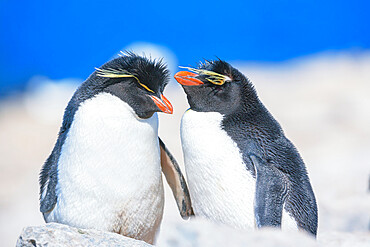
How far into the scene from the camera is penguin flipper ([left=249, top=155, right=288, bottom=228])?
2.41 m

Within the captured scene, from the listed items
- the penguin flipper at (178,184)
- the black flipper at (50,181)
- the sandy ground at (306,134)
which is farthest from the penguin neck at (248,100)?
the black flipper at (50,181)

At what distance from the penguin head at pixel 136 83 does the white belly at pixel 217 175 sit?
236 mm

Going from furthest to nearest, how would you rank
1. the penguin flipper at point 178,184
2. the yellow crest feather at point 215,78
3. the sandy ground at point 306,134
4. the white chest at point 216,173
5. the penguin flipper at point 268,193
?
1. the sandy ground at point 306,134
2. the penguin flipper at point 178,184
3. the yellow crest feather at point 215,78
4. the white chest at point 216,173
5. the penguin flipper at point 268,193

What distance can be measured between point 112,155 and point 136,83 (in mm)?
426

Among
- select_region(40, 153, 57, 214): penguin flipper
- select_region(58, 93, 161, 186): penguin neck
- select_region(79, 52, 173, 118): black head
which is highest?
select_region(79, 52, 173, 118): black head

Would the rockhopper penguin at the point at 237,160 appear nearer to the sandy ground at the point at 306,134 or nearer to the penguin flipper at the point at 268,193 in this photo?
the penguin flipper at the point at 268,193

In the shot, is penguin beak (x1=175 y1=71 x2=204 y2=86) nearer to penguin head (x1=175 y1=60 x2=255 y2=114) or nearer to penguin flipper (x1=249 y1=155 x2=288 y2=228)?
penguin head (x1=175 y1=60 x2=255 y2=114)

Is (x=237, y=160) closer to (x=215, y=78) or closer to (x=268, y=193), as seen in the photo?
(x=268, y=193)

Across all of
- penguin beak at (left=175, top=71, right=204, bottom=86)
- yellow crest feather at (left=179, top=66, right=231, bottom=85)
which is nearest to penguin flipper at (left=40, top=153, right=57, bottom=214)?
penguin beak at (left=175, top=71, right=204, bottom=86)

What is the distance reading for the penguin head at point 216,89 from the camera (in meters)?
2.71

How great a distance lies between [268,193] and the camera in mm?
2451

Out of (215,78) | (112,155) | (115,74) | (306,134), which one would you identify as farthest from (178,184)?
(306,134)

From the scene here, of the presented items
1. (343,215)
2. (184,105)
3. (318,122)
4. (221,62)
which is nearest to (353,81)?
(318,122)

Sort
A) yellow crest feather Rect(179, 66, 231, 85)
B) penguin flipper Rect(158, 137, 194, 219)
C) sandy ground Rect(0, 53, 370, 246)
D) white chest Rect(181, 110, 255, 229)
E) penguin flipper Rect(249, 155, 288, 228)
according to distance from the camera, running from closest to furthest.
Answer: penguin flipper Rect(249, 155, 288, 228) < white chest Rect(181, 110, 255, 229) < yellow crest feather Rect(179, 66, 231, 85) < penguin flipper Rect(158, 137, 194, 219) < sandy ground Rect(0, 53, 370, 246)
